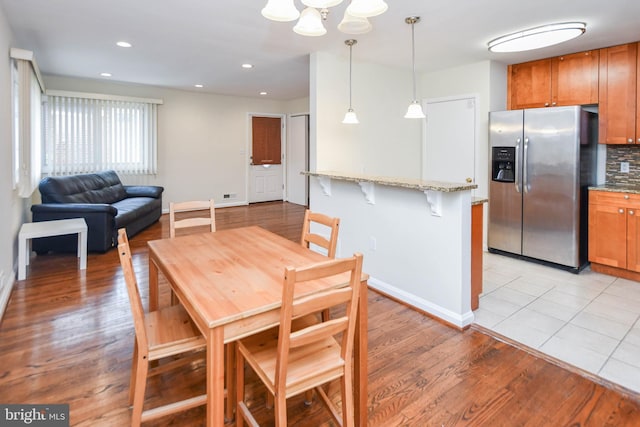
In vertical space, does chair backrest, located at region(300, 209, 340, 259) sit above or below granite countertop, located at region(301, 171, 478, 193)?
below

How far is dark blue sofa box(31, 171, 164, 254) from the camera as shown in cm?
443

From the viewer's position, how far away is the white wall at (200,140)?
282 inches

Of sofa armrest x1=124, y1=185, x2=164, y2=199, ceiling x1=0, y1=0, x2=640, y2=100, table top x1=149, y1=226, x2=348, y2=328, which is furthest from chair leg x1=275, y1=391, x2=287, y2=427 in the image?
sofa armrest x1=124, y1=185, x2=164, y2=199

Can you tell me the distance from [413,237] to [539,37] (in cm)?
230

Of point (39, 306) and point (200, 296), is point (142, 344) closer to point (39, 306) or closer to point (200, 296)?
point (200, 296)

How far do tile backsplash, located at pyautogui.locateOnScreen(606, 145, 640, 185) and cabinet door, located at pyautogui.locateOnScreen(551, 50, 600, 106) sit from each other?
2.03ft

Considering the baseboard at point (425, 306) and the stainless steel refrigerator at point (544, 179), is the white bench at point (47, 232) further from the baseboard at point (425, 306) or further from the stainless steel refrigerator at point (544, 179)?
the stainless steel refrigerator at point (544, 179)

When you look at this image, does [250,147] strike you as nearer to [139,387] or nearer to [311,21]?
[311,21]

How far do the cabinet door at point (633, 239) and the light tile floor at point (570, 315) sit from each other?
7.7 inches

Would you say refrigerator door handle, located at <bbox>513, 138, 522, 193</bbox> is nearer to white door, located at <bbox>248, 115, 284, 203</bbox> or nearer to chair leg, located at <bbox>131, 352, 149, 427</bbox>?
chair leg, located at <bbox>131, 352, 149, 427</bbox>

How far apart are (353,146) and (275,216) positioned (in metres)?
2.99

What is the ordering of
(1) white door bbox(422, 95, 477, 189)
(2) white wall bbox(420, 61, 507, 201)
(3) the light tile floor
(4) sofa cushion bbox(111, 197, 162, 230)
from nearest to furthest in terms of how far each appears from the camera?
(3) the light tile floor < (2) white wall bbox(420, 61, 507, 201) < (1) white door bbox(422, 95, 477, 189) < (4) sofa cushion bbox(111, 197, 162, 230)

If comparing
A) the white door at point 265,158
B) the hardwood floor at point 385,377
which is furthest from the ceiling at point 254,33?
the white door at point 265,158

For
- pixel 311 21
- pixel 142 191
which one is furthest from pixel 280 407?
pixel 142 191
